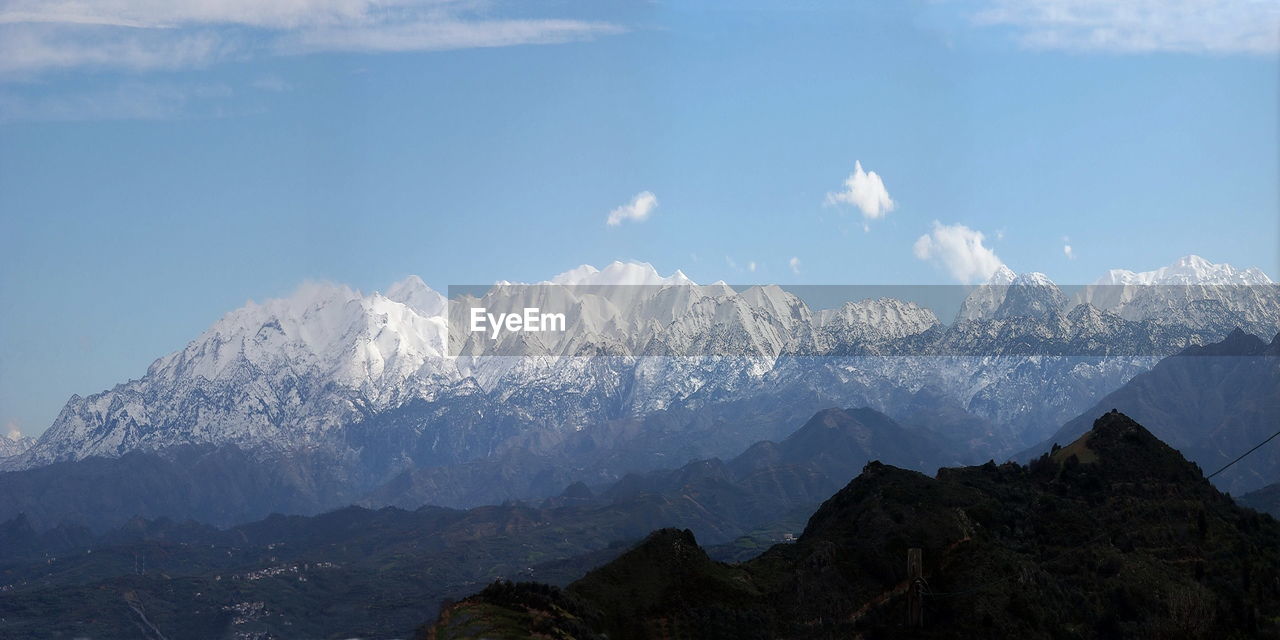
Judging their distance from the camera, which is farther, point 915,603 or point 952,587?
point 952,587

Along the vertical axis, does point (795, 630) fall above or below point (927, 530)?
below

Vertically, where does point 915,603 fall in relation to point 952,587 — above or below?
below

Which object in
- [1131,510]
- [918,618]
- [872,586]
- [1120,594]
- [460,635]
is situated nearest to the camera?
[460,635]

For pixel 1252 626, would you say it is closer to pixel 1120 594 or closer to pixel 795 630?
pixel 1120 594

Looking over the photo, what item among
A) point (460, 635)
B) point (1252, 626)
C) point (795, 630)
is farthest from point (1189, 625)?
point (460, 635)

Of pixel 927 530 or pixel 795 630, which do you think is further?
pixel 927 530

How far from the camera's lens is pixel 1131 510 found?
7746 inches

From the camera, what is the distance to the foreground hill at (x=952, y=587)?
15950 cm

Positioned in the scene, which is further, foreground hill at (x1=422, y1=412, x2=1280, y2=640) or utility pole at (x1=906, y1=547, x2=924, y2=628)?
foreground hill at (x1=422, y1=412, x2=1280, y2=640)

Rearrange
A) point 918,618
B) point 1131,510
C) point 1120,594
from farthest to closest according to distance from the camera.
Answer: point 1131,510 → point 1120,594 → point 918,618

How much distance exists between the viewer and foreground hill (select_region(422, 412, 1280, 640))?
15950 centimetres

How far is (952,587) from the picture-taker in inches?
6752

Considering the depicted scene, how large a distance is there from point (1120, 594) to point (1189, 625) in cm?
1057

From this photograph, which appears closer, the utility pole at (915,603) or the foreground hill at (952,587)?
the utility pole at (915,603)
